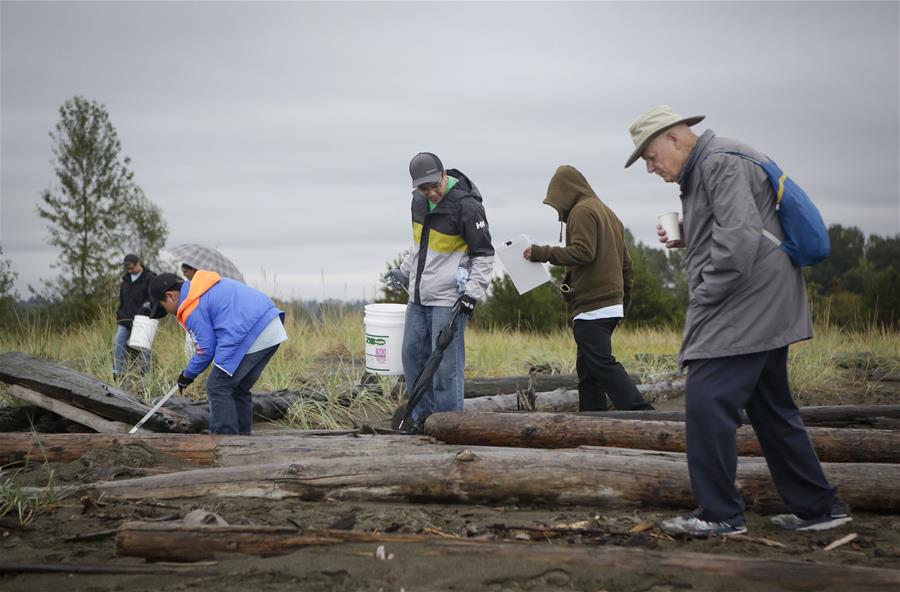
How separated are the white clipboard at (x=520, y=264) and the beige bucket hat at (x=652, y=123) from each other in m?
2.94

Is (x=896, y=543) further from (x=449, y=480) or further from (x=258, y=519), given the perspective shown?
(x=258, y=519)

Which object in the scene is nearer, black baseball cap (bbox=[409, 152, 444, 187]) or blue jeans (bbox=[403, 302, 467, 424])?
black baseball cap (bbox=[409, 152, 444, 187])

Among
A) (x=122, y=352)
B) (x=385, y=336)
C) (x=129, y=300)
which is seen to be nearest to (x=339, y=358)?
(x=122, y=352)

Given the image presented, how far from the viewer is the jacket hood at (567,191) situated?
7.62m

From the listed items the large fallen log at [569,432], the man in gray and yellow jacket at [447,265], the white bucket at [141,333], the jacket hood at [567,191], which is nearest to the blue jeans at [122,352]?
the white bucket at [141,333]

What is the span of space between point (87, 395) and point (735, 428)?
5180 millimetres

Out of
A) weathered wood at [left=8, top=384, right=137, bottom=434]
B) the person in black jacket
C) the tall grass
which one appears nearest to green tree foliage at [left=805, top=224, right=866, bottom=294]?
the tall grass

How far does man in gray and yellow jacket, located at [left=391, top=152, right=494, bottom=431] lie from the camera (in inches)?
283

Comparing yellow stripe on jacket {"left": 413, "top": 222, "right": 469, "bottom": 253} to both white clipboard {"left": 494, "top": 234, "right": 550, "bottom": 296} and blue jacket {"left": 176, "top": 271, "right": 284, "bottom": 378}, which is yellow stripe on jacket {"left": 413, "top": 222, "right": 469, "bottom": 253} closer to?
white clipboard {"left": 494, "top": 234, "right": 550, "bottom": 296}

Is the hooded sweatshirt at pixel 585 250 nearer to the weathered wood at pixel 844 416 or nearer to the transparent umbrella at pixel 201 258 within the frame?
the weathered wood at pixel 844 416

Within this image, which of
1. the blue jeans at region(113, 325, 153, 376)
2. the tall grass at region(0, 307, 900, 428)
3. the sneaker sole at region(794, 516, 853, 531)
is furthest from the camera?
the blue jeans at region(113, 325, 153, 376)

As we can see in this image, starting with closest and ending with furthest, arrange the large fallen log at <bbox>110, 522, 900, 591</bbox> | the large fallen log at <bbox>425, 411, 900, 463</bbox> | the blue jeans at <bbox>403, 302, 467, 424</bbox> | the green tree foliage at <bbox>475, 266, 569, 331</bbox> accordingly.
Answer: the large fallen log at <bbox>110, 522, 900, 591</bbox> → the large fallen log at <bbox>425, 411, 900, 463</bbox> → the blue jeans at <bbox>403, 302, 467, 424</bbox> → the green tree foliage at <bbox>475, 266, 569, 331</bbox>

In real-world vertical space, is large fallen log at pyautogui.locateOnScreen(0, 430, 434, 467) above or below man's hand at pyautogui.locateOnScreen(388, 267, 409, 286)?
below

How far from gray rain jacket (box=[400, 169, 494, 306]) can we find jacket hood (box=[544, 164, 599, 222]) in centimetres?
70
